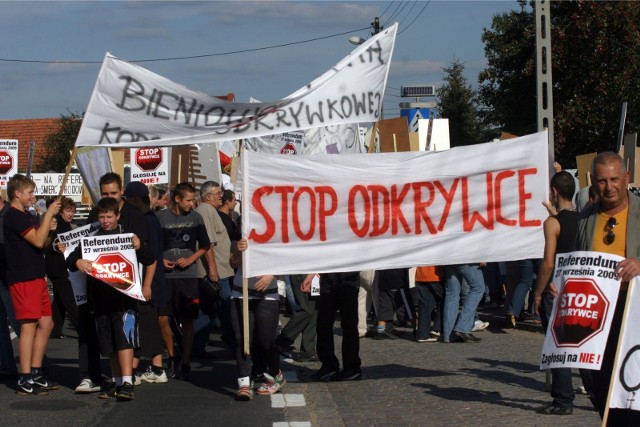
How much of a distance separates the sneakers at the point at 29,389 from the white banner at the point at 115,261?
4.62 ft

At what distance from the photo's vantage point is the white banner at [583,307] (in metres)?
6.54

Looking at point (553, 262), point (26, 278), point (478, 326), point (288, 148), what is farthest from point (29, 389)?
point (288, 148)

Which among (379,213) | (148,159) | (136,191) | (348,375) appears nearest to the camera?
(379,213)

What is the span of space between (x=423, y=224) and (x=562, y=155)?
A: 26463 mm

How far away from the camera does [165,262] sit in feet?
37.1

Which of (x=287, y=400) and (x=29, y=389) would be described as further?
(x=29, y=389)

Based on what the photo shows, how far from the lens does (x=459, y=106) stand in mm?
61969

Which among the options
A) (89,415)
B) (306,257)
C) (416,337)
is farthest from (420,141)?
(89,415)

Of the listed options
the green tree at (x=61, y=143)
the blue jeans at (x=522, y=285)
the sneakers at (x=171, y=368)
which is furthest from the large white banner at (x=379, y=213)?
the green tree at (x=61, y=143)

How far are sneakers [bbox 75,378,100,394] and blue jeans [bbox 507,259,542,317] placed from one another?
22.5 feet

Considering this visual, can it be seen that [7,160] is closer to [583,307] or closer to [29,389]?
[29,389]

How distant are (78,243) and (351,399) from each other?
2859mm

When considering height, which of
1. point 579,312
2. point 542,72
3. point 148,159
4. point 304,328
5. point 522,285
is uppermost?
point 542,72

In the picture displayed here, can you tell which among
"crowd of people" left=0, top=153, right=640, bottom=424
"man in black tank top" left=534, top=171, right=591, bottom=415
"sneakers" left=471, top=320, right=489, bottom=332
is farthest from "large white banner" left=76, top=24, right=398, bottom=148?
"sneakers" left=471, top=320, right=489, bottom=332
